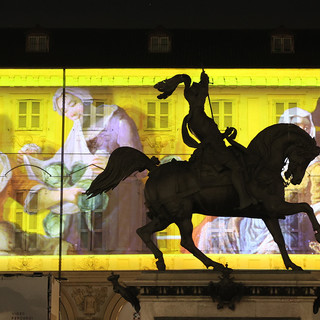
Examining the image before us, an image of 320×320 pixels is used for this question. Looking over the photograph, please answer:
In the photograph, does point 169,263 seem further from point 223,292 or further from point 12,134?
point 223,292

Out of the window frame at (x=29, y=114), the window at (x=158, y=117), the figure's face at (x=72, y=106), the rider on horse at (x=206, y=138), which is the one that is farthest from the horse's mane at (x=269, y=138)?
the window frame at (x=29, y=114)

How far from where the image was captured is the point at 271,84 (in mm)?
46656

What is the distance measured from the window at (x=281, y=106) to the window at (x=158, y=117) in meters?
4.10

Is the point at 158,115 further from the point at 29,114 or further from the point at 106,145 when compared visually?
the point at 29,114

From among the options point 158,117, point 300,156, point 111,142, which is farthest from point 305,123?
A: point 300,156

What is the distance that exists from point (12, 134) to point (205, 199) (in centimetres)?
2888

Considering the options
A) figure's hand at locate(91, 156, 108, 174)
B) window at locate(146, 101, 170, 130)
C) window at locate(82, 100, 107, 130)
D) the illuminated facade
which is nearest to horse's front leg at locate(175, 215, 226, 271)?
the illuminated facade

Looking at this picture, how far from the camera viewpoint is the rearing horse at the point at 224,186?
18469mm

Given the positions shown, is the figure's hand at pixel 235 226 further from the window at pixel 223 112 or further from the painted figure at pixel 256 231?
the window at pixel 223 112
